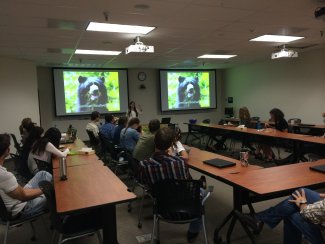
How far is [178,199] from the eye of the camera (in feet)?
7.78

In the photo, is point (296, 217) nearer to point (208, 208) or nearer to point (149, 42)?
point (208, 208)

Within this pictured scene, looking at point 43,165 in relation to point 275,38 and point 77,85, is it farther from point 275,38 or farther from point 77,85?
point 77,85

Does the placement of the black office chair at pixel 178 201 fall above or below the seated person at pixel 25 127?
below

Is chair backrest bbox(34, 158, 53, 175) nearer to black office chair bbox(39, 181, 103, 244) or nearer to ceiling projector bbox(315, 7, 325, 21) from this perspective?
black office chair bbox(39, 181, 103, 244)

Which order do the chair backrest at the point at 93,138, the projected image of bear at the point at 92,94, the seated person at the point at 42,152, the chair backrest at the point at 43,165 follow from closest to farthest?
1. the chair backrest at the point at 43,165
2. the seated person at the point at 42,152
3. the chair backrest at the point at 93,138
4. the projected image of bear at the point at 92,94

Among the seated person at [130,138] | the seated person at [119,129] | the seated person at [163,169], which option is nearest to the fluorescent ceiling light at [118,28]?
the seated person at [119,129]

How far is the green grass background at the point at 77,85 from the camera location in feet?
31.4

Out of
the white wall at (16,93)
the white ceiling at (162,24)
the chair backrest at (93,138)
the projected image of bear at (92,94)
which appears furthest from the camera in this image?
the projected image of bear at (92,94)

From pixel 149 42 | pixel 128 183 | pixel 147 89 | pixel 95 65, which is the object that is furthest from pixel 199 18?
pixel 147 89

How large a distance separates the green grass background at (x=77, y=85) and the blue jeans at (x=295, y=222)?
8494 mm

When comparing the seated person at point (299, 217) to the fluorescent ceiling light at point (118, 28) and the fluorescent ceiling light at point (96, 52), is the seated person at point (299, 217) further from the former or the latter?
the fluorescent ceiling light at point (96, 52)

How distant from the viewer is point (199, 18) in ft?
14.4

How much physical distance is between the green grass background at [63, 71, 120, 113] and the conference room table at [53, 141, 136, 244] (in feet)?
23.3

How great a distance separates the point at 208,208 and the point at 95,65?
7082 mm
